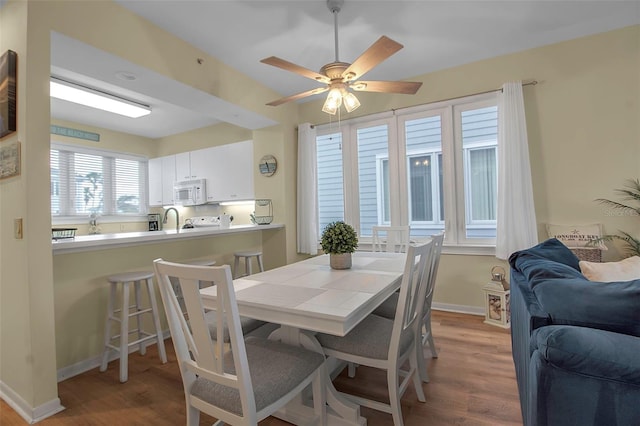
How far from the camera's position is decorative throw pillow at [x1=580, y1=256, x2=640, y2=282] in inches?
61.6

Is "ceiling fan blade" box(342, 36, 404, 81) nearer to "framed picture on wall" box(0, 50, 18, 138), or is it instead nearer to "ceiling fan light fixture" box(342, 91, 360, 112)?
"ceiling fan light fixture" box(342, 91, 360, 112)

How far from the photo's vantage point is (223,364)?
1119 mm

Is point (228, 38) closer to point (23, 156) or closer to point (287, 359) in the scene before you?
point (23, 156)

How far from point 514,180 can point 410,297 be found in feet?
7.00

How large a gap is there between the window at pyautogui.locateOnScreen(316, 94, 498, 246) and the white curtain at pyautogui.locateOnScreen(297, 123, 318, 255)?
178 millimetres

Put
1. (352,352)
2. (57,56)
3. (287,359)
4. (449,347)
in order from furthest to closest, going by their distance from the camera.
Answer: (449,347)
(57,56)
(352,352)
(287,359)

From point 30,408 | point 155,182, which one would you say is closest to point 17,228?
point 30,408

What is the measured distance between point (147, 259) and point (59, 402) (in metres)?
1.14

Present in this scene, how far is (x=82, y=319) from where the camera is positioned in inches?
90.8

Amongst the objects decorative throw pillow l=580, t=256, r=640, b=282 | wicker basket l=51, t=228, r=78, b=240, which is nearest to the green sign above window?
wicker basket l=51, t=228, r=78, b=240

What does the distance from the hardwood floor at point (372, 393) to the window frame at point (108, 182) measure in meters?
3.04

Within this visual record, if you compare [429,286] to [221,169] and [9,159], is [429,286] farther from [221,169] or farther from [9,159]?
[221,169]

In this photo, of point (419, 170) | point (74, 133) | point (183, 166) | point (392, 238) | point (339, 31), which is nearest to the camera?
point (339, 31)

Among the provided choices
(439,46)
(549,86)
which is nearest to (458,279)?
(549,86)
